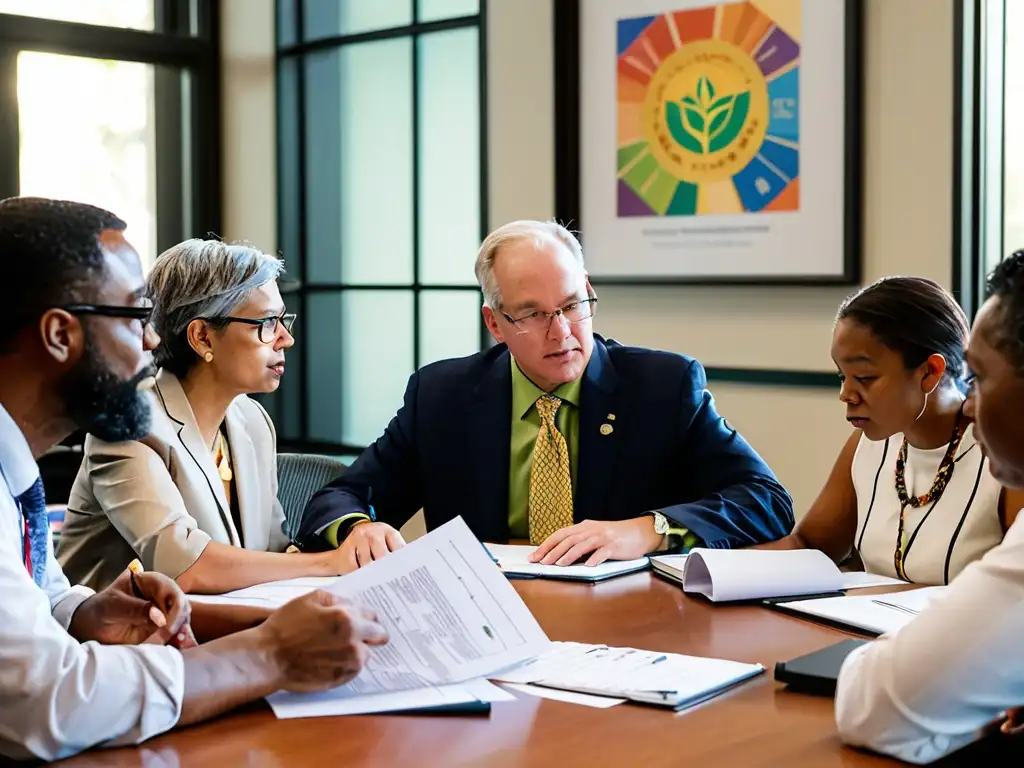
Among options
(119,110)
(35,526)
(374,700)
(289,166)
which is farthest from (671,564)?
(119,110)

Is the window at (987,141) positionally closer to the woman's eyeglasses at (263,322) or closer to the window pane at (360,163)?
the woman's eyeglasses at (263,322)

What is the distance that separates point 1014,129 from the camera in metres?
3.48

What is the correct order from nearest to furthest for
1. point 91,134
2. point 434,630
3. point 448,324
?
point 434,630
point 448,324
point 91,134

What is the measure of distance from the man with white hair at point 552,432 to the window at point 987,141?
112 cm

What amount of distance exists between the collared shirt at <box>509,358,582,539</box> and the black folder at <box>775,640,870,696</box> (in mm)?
1179

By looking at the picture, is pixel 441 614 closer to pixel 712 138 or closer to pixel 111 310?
pixel 111 310

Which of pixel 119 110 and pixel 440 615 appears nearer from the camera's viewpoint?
pixel 440 615

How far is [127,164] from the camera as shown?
5.23 meters

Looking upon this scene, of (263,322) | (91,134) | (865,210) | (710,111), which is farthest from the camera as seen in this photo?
(91,134)

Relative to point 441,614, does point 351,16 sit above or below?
above

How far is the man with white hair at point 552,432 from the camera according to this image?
271 centimetres

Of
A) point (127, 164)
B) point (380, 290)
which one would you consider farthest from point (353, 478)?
point (127, 164)

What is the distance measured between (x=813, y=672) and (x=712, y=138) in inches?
105

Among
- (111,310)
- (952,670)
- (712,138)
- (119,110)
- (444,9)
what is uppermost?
(444,9)
